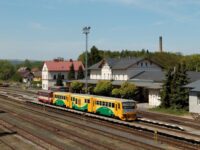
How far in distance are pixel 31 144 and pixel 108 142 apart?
20.7ft

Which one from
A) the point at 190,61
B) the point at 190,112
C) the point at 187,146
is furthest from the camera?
the point at 190,61

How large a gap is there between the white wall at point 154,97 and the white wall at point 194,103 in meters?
8.98

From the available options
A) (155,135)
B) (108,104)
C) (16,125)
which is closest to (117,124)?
(108,104)

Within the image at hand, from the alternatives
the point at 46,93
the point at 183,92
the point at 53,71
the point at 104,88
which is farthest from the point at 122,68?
the point at 53,71

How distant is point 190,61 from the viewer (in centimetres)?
11475

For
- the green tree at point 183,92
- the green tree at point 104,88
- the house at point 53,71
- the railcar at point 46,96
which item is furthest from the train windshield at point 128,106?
the house at point 53,71

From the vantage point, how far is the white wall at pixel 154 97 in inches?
2259

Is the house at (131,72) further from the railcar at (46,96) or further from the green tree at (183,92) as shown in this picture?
the railcar at (46,96)

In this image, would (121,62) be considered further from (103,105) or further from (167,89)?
(103,105)

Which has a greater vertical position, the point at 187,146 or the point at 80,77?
the point at 80,77

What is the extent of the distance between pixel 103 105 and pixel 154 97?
1655 cm

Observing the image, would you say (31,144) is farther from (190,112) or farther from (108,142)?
(190,112)

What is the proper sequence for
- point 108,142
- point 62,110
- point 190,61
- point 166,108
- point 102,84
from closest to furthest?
point 108,142, point 166,108, point 62,110, point 102,84, point 190,61

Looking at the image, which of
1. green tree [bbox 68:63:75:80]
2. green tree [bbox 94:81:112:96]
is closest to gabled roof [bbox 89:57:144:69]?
green tree [bbox 94:81:112:96]
